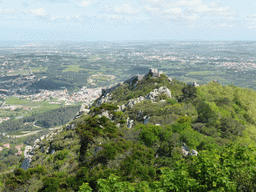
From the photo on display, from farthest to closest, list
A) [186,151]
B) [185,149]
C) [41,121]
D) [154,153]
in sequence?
[41,121], [185,149], [154,153], [186,151]

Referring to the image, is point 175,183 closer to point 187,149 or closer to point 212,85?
point 187,149

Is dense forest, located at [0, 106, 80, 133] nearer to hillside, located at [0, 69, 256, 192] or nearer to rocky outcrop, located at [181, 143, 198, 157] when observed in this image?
hillside, located at [0, 69, 256, 192]

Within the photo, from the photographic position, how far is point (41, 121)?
506 ft

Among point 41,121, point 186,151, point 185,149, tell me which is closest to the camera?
point 186,151

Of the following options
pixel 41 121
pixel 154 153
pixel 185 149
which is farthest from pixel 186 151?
pixel 41 121

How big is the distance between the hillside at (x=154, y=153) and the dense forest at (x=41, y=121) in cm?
12240

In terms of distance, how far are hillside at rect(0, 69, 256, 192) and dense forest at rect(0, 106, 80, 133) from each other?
402 ft

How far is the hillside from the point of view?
10984 millimetres

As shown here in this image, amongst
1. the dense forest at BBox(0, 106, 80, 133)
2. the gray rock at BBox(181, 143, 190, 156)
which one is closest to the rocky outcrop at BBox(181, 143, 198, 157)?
the gray rock at BBox(181, 143, 190, 156)

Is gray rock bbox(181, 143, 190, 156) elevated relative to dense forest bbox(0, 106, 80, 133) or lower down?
elevated

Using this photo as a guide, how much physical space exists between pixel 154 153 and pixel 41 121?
504ft

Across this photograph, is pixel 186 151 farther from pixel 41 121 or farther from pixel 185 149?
pixel 41 121

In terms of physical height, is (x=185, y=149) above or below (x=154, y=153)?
above

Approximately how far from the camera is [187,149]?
75.2 ft
